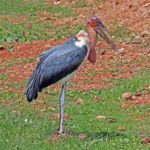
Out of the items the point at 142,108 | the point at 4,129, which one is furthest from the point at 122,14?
the point at 4,129

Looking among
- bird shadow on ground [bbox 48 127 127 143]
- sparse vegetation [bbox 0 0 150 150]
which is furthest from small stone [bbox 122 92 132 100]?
bird shadow on ground [bbox 48 127 127 143]

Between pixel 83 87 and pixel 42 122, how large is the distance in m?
2.36

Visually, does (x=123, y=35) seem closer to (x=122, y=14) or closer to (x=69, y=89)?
(x=122, y=14)

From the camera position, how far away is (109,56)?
14.5 meters

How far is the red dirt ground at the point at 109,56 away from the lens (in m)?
13.2

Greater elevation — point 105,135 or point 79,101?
point 105,135

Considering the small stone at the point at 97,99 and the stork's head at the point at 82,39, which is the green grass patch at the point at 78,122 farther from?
the stork's head at the point at 82,39

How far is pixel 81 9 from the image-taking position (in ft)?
66.8

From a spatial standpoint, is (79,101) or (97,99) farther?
(97,99)

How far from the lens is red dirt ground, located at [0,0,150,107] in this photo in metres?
13.2

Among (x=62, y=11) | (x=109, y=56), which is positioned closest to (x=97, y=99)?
(x=109, y=56)

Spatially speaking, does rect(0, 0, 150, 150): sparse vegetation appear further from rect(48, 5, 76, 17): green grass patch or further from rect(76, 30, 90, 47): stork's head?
rect(48, 5, 76, 17): green grass patch

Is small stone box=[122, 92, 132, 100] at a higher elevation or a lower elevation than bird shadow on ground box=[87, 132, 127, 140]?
lower

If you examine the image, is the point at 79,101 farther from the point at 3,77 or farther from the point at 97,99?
the point at 3,77
